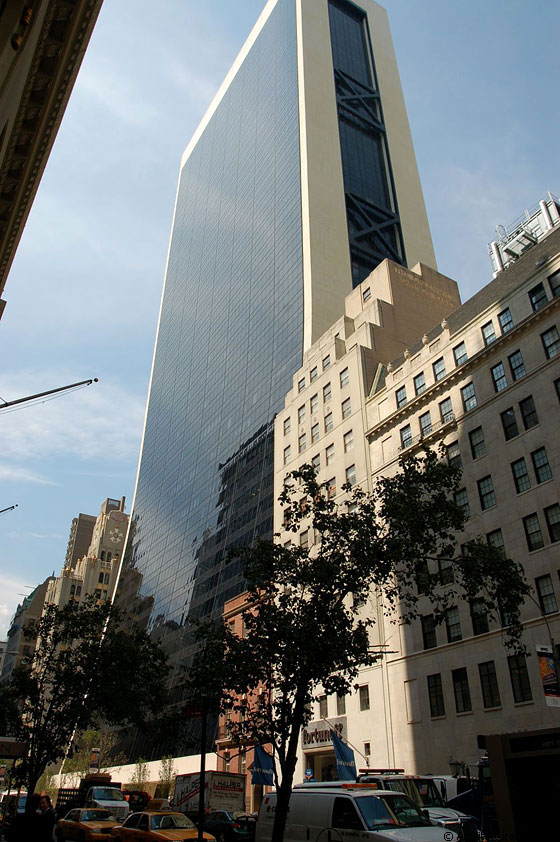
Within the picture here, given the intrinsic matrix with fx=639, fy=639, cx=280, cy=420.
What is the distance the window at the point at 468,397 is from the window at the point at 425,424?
140 inches

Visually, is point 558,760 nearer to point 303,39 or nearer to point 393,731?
Result: point 393,731

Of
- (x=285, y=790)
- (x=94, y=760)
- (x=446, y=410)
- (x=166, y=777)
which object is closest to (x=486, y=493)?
(x=446, y=410)

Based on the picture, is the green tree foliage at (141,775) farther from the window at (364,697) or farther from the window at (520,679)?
the window at (520,679)

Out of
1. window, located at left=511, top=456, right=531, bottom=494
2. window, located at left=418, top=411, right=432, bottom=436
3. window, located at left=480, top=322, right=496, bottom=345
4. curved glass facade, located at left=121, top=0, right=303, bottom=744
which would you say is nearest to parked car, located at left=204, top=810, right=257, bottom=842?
window, located at left=511, top=456, right=531, bottom=494

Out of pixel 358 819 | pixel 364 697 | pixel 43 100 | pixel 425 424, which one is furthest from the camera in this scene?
pixel 425 424

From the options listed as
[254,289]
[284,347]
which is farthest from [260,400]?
[254,289]

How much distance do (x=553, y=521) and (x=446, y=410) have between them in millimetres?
12756

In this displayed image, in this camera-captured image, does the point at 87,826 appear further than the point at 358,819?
Yes

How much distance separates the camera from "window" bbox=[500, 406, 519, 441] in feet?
129

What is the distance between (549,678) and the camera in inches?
872

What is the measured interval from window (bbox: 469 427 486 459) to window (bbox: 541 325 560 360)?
6643 millimetres

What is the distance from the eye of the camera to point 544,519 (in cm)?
3553

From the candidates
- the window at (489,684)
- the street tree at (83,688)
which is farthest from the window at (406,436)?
the street tree at (83,688)

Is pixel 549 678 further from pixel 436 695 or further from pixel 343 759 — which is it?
pixel 343 759
